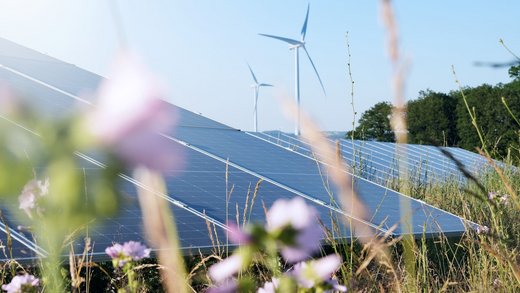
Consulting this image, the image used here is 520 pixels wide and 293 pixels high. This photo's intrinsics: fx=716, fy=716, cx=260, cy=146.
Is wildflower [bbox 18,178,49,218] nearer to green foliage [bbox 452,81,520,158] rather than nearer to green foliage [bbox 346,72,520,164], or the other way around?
green foliage [bbox 452,81,520,158]

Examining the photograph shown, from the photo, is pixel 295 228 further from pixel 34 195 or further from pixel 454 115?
pixel 454 115

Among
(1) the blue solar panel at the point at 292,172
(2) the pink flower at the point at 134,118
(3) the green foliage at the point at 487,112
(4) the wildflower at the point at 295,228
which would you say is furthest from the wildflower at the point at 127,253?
(3) the green foliage at the point at 487,112

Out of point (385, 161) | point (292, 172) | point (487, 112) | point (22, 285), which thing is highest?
point (487, 112)

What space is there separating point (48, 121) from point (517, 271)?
1819 millimetres

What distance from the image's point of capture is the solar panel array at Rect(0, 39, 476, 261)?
447 cm

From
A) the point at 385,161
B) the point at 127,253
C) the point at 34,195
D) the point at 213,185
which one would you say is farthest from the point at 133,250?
the point at 385,161

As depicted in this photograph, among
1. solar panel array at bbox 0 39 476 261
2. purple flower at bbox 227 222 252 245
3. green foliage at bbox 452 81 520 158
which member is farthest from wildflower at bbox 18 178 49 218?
green foliage at bbox 452 81 520 158

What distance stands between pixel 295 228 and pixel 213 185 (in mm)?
6457

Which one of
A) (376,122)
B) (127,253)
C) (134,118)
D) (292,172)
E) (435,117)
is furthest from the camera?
(376,122)

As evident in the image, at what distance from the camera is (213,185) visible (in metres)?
6.97

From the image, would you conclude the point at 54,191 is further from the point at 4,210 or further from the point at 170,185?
the point at 170,185

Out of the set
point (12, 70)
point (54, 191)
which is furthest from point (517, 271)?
point (12, 70)

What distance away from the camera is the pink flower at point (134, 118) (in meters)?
0.39

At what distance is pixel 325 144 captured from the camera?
1.08 meters
